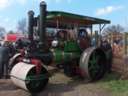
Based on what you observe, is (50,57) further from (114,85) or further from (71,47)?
(114,85)

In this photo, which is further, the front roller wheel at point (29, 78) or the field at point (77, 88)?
the field at point (77, 88)

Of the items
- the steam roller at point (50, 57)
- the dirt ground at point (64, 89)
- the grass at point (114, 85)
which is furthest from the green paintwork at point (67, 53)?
the grass at point (114, 85)

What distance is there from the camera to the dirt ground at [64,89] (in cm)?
869

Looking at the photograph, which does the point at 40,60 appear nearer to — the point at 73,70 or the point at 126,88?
the point at 73,70

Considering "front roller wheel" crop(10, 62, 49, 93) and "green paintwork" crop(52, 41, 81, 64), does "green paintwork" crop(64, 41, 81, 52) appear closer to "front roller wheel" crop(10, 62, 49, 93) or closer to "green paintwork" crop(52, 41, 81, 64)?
"green paintwork" crop(52, 41, 81, 64)

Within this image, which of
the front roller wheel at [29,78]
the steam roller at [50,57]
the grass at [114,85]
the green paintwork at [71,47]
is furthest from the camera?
the green paintwork at [71,47]

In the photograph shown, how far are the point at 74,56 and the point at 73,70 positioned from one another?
54cm

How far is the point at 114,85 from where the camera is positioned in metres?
9.43

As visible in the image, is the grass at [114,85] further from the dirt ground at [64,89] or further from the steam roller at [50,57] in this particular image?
the steam roller at [50,57]

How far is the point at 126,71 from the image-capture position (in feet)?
37.9

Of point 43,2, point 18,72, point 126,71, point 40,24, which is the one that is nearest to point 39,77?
point 18,72

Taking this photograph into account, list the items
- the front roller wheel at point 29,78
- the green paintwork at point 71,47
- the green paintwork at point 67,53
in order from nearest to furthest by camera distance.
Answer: the front roller wheel at point 29,78, the green paintwork at point 67,53, the green paintwork at point 71,47

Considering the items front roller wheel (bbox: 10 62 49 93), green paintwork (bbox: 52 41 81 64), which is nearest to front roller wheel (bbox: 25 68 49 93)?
front roller wheel (bbox: 10 62 49 93)

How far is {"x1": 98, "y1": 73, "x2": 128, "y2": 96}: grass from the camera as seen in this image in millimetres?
8613
